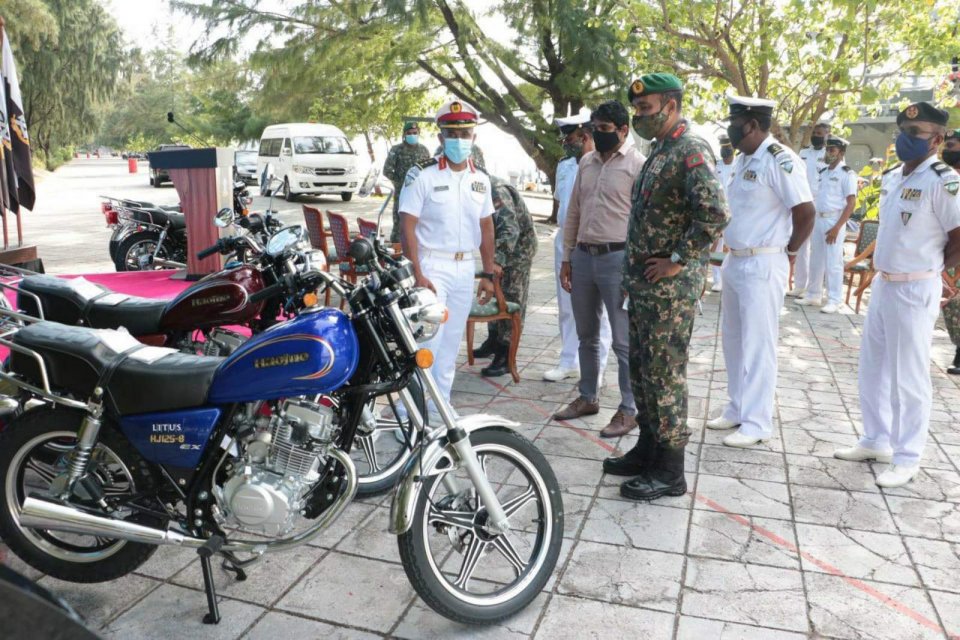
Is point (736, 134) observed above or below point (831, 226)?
above

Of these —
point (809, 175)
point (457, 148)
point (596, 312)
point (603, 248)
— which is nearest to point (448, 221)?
point (457, 148)

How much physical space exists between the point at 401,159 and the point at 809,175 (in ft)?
15.8

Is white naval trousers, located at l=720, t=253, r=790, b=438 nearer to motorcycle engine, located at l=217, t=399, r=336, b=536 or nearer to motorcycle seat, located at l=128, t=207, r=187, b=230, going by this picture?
motorcycle engine, located at l=217, t=399, r=336, b=536

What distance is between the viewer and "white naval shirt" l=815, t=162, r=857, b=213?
8883 mm

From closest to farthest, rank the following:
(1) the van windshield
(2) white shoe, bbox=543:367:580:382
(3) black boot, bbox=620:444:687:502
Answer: (3) black boot, bbox=620:444:687:502 < (2) white shoe, bbox=543:367:580:382 < (1) the van windshield

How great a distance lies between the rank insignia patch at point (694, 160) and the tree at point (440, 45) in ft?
30.1

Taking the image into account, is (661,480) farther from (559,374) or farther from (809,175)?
(809,175)

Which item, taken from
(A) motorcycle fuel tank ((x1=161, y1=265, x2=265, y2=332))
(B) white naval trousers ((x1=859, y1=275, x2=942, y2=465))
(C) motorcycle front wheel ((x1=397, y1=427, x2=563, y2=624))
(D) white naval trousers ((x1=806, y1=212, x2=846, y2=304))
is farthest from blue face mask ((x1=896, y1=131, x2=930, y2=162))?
(D) white naval trousers ((x1=806, y1=212, x2=846, y2=304))

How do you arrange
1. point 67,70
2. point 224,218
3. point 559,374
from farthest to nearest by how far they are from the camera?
point 67,70
point 559,374
point 224,218

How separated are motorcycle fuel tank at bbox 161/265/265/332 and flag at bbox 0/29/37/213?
356 cm

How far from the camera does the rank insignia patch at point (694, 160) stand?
3.44 m

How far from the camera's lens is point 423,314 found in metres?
2.57

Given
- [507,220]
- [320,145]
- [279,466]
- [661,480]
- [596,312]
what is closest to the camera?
[279,466]

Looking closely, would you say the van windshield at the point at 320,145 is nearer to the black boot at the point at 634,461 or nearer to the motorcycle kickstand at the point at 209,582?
the black boot at the point at 634,461
